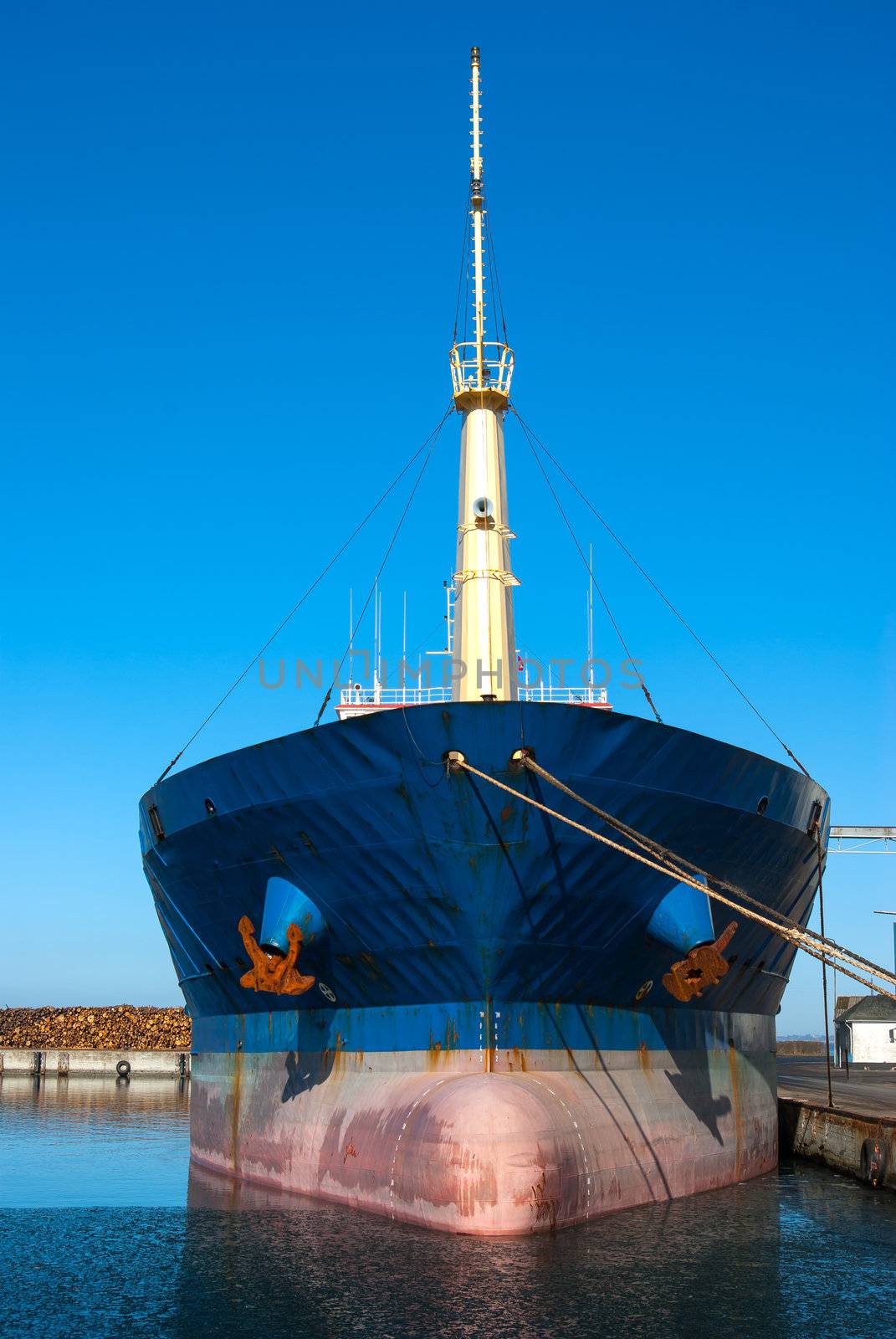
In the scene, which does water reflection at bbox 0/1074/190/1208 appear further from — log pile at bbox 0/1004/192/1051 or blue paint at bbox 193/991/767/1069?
log pile at bbox 0/1004/192/1051

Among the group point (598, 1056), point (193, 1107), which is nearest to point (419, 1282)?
point (598, 1056)

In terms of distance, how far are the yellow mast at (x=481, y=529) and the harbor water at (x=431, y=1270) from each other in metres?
6.69

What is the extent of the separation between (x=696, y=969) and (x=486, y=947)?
226cm

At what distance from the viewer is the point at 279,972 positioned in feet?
41.7

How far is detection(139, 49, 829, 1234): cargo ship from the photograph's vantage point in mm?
11664

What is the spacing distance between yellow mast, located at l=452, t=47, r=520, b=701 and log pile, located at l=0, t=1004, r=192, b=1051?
150 feet

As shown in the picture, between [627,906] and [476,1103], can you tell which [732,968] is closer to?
[627,906]

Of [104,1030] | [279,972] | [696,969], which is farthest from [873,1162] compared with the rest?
[104,1030]

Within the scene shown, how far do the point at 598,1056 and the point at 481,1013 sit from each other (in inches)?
65.8

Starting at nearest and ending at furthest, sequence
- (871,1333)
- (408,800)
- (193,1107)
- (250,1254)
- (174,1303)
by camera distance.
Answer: (871,1333) → (174,1303) → (250,1254) → (408,800) → (193,1107)

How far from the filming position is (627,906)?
12742mm

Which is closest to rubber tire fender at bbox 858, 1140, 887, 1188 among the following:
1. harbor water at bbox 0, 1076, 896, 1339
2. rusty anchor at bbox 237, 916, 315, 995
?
harbor water at bbox 0, 1076, 896, 1339

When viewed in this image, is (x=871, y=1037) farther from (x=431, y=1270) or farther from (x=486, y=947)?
(x=431, y=1270)

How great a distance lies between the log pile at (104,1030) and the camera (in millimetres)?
58531
